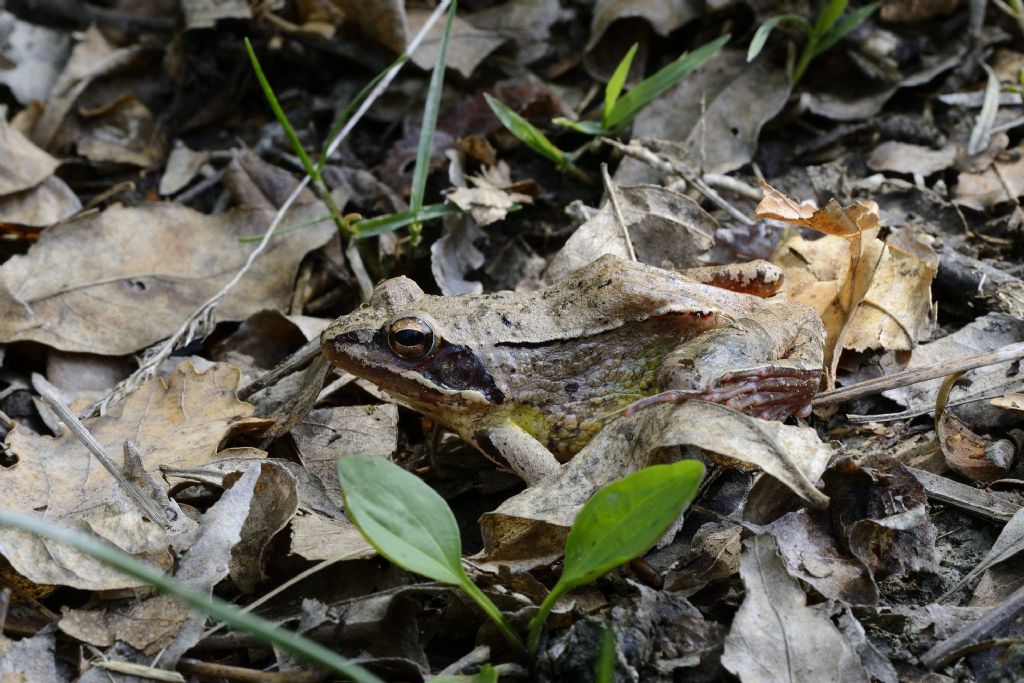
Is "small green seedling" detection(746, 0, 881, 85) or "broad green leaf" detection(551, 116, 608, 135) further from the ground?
"small green seedling" detection(746, 0, 881, 85)

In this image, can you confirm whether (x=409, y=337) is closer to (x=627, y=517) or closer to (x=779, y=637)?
(x=627, y=517)

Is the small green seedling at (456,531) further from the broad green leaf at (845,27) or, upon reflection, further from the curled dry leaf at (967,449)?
the broad green leaf at (845,27)

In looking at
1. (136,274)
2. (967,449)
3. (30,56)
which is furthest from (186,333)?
(967,449)

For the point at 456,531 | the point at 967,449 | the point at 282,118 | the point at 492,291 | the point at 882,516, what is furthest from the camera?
the point at 492,291

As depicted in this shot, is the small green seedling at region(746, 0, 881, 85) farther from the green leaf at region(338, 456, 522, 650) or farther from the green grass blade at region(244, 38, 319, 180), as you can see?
the green leaf at region(338, 456, 522, 650)

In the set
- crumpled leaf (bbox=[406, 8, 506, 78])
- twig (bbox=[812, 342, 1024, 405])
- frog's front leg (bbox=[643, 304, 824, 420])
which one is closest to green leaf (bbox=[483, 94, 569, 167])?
crumpled leaf (bbox=[406, 8, 506, 78])

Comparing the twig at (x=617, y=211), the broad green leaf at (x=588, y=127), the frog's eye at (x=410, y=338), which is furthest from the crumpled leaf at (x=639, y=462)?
the broad green leaf at (x=588, y=127)

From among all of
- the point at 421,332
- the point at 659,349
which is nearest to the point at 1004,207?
the point at 659,349
